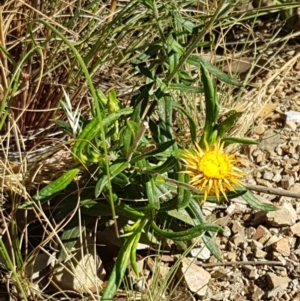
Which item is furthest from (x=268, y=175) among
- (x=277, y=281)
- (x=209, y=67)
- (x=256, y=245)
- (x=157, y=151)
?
(x=157, y=151)

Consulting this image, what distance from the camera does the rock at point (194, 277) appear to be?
1706 millimetres

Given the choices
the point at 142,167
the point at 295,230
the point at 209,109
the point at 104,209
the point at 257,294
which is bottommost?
the point at 257,294

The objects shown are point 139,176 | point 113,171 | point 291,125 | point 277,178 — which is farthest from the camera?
point 291,125

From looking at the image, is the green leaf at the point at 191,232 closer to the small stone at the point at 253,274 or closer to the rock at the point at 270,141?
the small stone at the point at 253,274

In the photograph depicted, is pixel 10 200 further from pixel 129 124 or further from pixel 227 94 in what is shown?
A: pixel 227 94

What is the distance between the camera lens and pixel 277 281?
172 cm

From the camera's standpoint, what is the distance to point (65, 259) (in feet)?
5.47

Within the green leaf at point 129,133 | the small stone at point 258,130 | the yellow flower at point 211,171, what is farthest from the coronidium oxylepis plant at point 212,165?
the small stone at point 258,130

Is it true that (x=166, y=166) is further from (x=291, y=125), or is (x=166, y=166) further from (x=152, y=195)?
(x=291, y=125)

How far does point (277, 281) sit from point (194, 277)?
0.66 feet

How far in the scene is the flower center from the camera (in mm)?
1348

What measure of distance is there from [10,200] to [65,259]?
0.76 ft

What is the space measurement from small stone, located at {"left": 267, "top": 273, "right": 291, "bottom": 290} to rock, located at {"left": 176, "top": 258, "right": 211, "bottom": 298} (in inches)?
5.8

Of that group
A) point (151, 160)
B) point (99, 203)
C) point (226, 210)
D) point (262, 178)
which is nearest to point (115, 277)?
point (99, 203)
